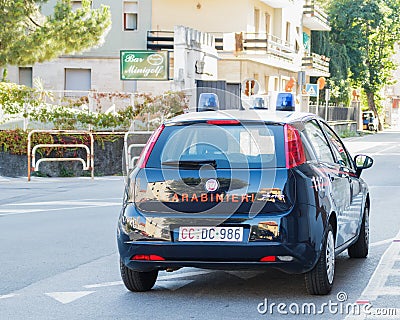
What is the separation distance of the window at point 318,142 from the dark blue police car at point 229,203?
165mm

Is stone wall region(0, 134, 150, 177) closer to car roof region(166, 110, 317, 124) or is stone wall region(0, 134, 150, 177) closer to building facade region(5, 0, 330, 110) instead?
car roof region(166, 110, 317, 124)

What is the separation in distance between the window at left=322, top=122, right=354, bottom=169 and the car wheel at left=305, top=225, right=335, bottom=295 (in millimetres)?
1521

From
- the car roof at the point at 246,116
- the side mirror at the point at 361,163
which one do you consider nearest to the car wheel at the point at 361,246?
the side mirror at the point at 361,163

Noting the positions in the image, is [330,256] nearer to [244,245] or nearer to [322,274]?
[322,274]

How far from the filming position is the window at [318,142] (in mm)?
8750

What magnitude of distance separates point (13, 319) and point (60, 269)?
242 cm

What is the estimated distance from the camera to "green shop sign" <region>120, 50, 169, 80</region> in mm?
32500

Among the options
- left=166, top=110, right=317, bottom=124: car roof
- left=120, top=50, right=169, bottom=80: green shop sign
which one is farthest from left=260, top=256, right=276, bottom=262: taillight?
left=120, top=50, right=169, bottom=80: green shop sign

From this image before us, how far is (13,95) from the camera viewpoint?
24.1 m

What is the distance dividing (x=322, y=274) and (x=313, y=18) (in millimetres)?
54874

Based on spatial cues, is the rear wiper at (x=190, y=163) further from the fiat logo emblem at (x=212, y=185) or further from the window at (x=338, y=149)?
the window at (x=338, y=149)

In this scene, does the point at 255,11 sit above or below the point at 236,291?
above

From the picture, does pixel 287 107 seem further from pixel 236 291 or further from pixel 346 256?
pixel 236 291

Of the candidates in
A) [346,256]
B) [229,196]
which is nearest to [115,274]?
[229,196]
